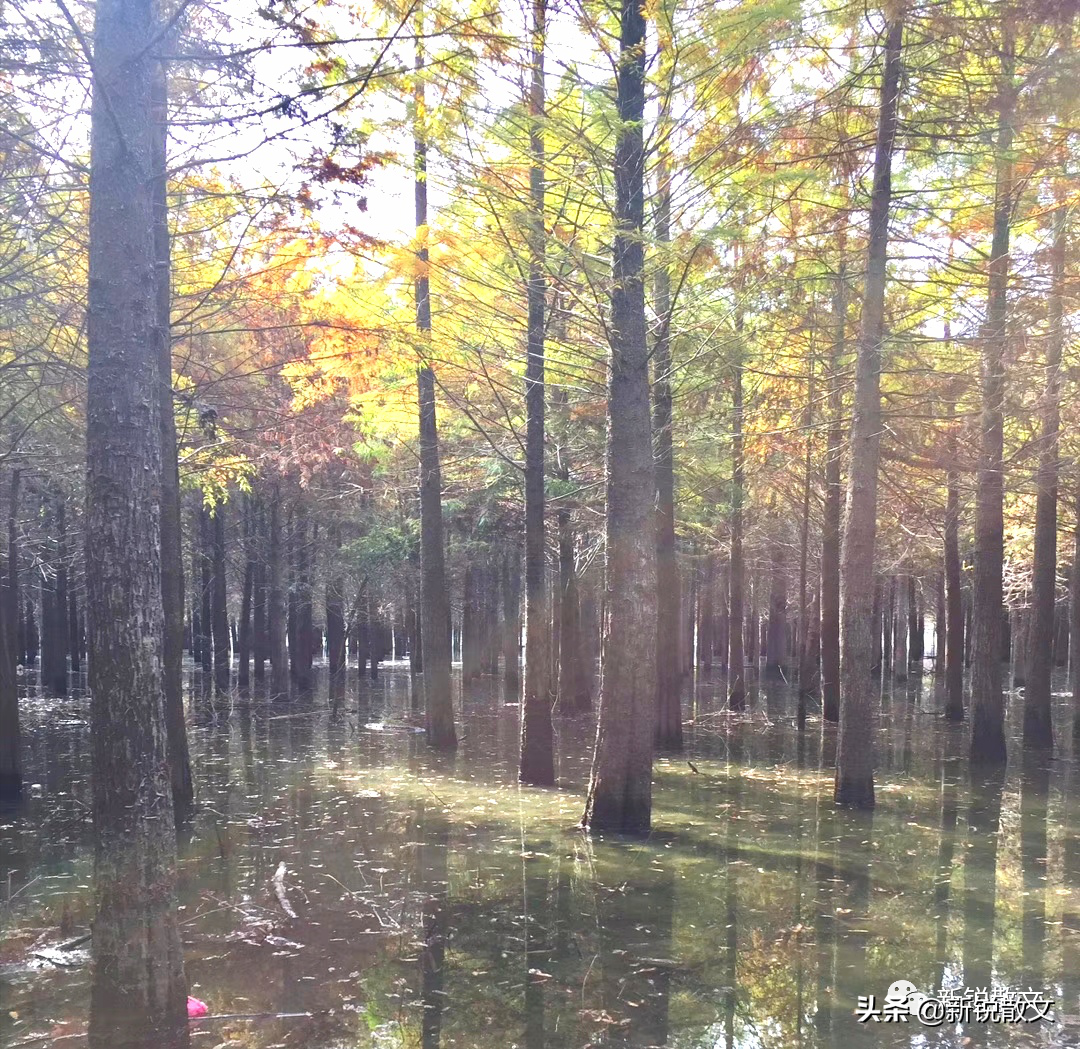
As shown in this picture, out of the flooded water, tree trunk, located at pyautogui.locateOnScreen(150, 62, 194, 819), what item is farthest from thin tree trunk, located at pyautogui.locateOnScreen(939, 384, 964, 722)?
tree trunk, located at pyautogui.locateOnScreen(150, 62, 194, 819)

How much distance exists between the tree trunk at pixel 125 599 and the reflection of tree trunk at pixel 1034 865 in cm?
504

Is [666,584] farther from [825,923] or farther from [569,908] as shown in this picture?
[825,923]

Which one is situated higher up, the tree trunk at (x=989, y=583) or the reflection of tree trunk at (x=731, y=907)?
the tree trunk at (x=989, y=583)

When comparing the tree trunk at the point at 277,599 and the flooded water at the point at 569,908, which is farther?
the tree trunk at the point at 277,599

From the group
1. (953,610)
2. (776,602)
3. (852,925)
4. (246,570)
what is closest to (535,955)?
(852,925)

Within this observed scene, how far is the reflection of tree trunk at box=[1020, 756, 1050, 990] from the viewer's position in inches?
231

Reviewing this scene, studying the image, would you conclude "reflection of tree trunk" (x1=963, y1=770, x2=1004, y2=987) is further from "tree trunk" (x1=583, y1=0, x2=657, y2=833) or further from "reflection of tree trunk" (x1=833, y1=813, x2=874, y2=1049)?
"tree trunk" (x1=583, y1=0, x2=657, y2=833)

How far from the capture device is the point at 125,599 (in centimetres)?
432

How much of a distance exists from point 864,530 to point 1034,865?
4.05m

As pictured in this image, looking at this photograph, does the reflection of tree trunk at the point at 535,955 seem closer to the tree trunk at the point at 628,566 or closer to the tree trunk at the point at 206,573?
the tree trunk at the point at 628,566

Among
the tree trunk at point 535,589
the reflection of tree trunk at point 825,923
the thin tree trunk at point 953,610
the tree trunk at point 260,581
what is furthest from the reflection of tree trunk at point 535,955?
the tree trunk at point 260,581

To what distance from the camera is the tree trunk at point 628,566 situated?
9.55 m

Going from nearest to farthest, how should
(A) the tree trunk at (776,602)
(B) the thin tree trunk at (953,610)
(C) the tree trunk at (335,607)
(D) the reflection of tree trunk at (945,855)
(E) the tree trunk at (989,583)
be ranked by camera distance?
1. (D) the reflection of tree trunk at (945,855)
2. (E) the tree trunk at (989,583)
3. (B) the thin tree trunk at (953,610)
4. (C) the tree trunk at (335,607)
5. (A) the tree trunk at (776,602)

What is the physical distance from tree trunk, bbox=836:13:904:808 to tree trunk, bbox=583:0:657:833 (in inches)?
111
